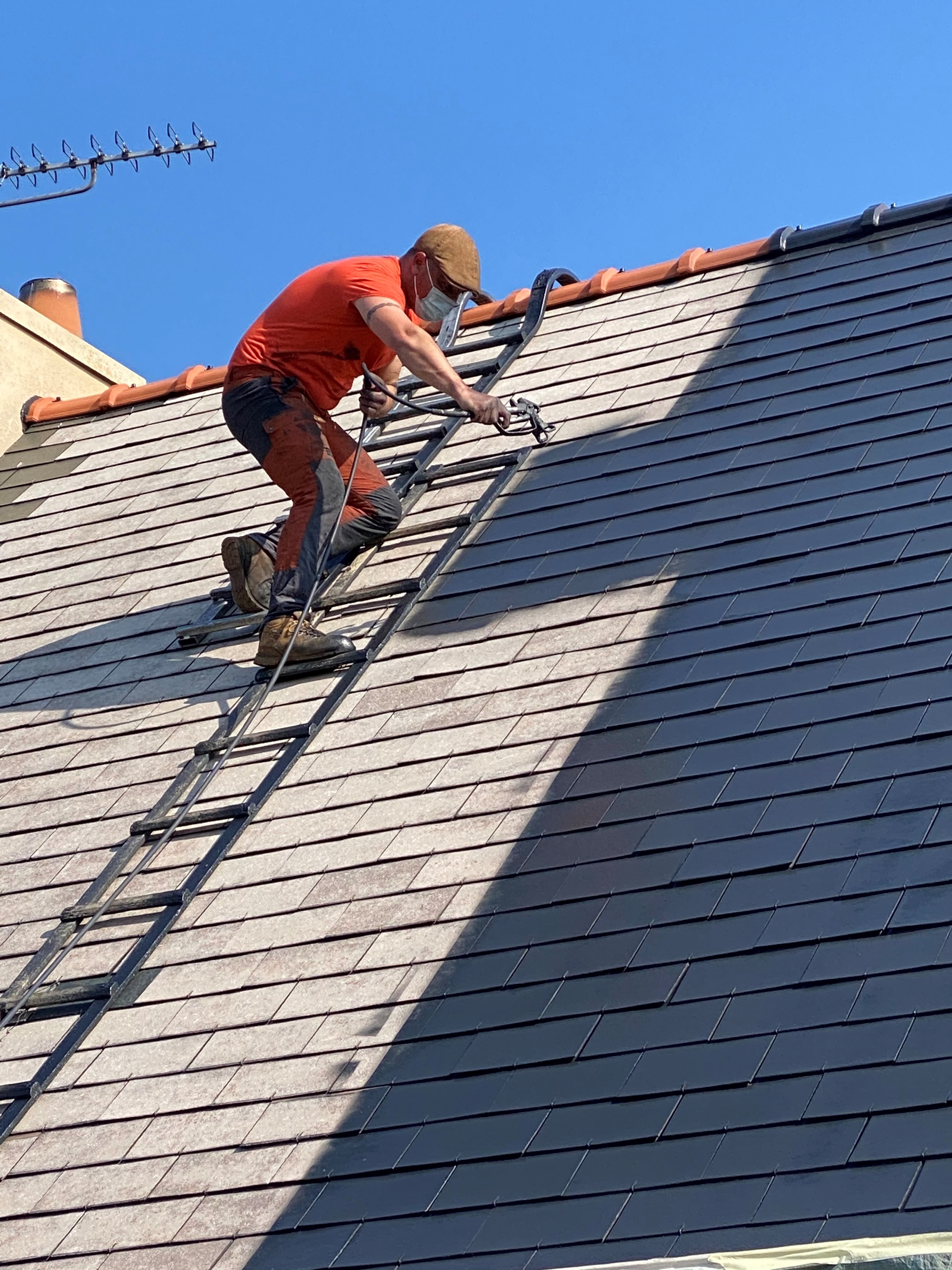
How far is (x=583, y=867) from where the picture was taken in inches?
166

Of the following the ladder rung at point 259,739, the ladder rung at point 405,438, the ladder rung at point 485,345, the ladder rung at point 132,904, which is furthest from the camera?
the ladder rung at point 485,345

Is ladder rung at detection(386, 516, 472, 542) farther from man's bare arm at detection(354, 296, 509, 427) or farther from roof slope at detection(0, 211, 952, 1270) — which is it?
man's bare arm at detection(354, 296, 509, 427)

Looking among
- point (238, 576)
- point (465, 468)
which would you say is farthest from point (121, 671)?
point (465, 468)

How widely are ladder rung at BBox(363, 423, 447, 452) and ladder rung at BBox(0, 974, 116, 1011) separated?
2811 mm

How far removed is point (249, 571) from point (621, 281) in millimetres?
2353

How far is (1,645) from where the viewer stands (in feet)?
21.7

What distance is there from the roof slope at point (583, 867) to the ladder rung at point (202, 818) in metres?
0.07

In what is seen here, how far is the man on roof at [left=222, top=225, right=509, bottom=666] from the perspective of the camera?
5.55 meters

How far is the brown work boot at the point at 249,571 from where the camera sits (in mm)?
6031

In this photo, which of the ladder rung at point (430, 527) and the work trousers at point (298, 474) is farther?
the ladder rung at point (430, 527)

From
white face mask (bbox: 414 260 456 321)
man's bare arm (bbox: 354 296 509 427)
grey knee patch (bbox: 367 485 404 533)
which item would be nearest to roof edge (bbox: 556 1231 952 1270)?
man's bare arm (bbox: 354 296 509 427)

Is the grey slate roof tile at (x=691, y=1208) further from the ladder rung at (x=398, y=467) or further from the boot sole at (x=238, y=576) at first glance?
the ladder rung at (x=398, y=467)

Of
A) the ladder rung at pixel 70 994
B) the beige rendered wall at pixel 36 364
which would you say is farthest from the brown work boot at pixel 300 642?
the beige rendered wall at pixel 36 364

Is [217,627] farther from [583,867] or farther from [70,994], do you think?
[583,867]
